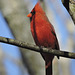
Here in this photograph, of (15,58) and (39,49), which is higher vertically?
(39,49)

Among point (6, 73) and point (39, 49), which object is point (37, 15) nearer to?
point (39, 49)

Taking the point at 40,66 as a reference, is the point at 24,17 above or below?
above

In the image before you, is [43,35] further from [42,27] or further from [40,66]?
[40,66]

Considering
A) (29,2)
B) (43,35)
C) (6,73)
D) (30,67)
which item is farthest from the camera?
(6,73)

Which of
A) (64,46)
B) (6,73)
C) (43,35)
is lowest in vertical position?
(6,73)

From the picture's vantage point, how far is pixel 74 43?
6895 millimetres

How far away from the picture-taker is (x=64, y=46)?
6.66 meters

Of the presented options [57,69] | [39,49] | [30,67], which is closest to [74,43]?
[57,69]

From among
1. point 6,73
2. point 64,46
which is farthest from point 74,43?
point 6,73

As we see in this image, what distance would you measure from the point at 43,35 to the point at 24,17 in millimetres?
1220

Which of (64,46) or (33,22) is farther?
(64,46)

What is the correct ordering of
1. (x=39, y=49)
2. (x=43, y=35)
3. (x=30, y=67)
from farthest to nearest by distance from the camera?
1. (x=30, y=67)
2. (x=43, y=35)
3. (x=39, y=49)

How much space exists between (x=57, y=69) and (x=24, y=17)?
151 cm

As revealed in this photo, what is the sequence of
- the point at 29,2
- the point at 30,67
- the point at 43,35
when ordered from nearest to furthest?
the point at 43,35
the point at 30,67
the point at 29,2
